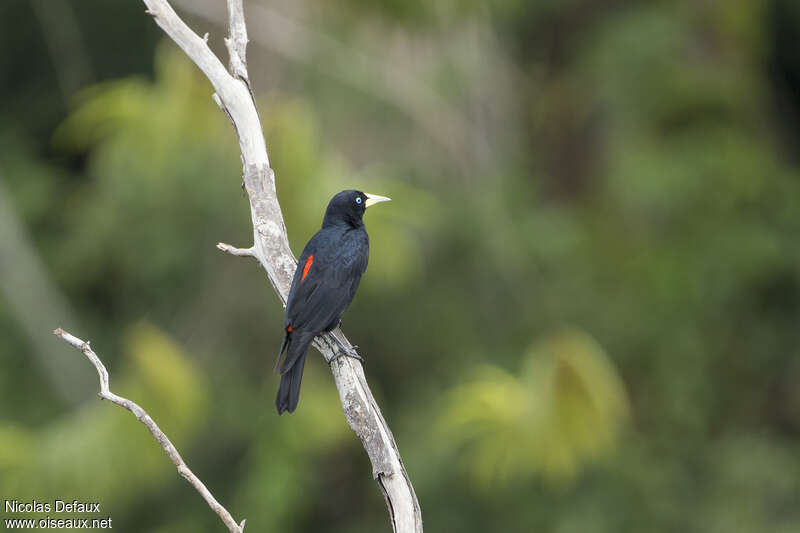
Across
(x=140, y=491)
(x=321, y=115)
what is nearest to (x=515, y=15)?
(x=321, y=115)

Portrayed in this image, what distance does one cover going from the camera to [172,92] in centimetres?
523

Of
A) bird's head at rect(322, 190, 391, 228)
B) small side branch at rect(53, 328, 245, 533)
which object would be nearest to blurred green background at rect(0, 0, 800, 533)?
bird's head at rect(322, 190, 391, 228)

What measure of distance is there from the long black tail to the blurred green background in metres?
2.35

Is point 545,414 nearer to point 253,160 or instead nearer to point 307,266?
point 307,266

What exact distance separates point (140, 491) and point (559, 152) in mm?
5625

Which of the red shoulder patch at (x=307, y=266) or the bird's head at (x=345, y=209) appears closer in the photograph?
the red shoulder patch at (x=307, y=266)

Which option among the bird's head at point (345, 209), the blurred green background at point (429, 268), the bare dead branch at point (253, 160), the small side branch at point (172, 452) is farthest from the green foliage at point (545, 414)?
the small side branch at point (172, 452)

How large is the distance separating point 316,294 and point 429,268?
4.32m

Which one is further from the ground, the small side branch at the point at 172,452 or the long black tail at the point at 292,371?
the long black tail at the point at 292,371

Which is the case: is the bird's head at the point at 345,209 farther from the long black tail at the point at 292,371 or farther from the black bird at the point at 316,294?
the long black tail at the point at 292,371

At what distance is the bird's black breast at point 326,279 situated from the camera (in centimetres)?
280

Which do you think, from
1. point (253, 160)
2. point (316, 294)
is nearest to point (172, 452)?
point (316, 294)

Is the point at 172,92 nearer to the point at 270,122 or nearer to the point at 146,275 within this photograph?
the point at 270,122

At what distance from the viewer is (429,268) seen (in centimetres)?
712
